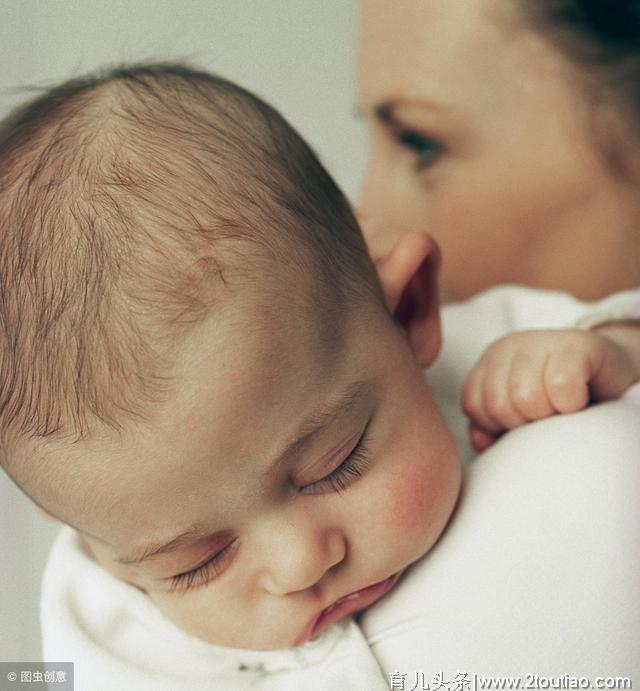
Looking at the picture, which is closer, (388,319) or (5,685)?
(388,319)

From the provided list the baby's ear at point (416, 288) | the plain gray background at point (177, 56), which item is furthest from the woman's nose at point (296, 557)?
the plain gray background at point (177, 56)

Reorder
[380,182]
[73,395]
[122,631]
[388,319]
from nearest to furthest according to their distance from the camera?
[73,395] < [388,319] < [122,631] < [380,182]

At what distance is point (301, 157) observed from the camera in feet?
2.75

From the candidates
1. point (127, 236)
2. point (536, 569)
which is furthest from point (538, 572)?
point (127, 236)

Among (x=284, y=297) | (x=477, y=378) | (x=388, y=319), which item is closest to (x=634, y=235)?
(x=477, y=378)

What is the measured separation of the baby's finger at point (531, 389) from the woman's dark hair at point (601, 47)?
1.57 feet

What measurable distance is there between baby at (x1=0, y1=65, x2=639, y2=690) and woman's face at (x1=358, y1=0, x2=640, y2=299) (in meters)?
0.45

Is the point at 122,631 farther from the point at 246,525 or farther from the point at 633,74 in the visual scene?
the point at 633,74

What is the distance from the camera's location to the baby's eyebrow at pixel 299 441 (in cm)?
71

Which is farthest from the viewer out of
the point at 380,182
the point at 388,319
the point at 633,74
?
the point at 380,182

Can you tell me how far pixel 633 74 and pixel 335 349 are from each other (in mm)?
733

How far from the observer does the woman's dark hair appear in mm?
1188

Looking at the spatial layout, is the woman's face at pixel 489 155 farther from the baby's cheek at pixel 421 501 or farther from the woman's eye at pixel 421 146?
the baby's cheek at pixel 421 501

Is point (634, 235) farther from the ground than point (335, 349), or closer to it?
closer to it
